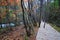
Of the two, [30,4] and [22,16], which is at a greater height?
[30,4]

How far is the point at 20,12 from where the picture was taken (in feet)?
8.86

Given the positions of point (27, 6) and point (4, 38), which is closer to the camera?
point (4, 38)

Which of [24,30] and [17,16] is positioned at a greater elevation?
[17,16]

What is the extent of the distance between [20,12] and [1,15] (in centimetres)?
33

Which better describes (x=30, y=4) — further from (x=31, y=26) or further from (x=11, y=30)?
(x=11, y=30)

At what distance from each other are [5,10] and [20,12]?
0.89ft

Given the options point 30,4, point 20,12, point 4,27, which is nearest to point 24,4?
point 20,12

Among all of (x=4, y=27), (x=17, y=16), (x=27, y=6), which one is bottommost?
(x=4, y=27)

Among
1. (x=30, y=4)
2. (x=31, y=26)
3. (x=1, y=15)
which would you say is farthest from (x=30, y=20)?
(x=1, y=15)

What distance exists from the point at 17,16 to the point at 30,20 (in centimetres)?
27

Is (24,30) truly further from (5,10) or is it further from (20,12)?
(5,10)

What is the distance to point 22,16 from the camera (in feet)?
8.88

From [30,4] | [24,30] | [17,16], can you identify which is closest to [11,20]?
[17,16]

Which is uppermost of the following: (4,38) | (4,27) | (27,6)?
(27,6)
